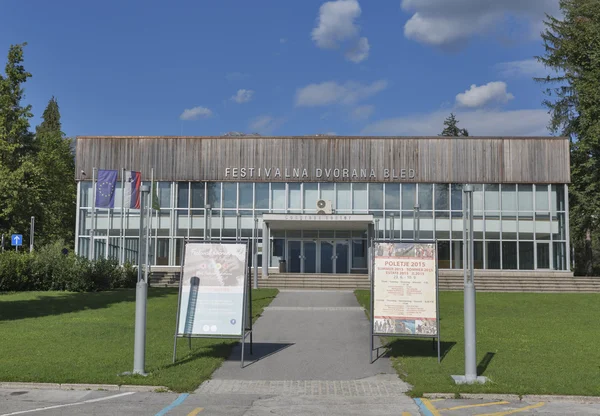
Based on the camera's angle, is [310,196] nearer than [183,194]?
Yes

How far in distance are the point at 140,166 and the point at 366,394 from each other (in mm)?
35075

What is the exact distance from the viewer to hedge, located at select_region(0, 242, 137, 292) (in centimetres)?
2867

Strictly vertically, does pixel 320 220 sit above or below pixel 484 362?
above

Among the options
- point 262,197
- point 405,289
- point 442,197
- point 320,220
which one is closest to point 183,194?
point 262,197

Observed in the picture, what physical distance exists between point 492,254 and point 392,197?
24.3 ft

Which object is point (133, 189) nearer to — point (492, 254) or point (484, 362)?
point (492, 254)

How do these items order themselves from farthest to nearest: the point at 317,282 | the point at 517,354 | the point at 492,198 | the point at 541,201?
the point at 492,198
the point at 541,201
the point at 317,282
the point at 517,354

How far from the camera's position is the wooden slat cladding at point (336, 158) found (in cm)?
4147

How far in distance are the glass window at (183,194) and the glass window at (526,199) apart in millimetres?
21754

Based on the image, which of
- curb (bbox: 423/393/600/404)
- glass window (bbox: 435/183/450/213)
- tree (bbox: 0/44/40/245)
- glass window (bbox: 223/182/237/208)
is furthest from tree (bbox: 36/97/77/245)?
curb (bbox: 423/393/600/404)

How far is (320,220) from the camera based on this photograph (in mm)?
37750

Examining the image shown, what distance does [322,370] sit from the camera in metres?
11.4

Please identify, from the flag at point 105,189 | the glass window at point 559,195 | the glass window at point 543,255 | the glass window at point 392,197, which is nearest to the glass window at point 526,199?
the glass window at point 559,195

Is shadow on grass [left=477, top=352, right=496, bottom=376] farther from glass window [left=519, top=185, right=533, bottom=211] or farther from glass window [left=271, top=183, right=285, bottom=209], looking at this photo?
glass window [left=519, top=185, right=533, bottom=211]
